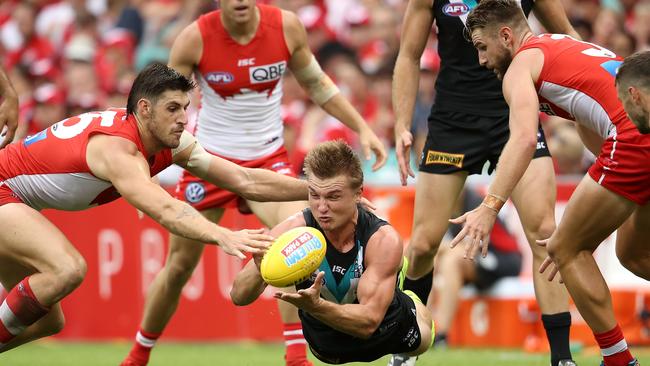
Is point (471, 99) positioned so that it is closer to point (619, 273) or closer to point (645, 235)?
point (645, 235)

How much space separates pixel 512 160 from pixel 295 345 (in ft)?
7.65

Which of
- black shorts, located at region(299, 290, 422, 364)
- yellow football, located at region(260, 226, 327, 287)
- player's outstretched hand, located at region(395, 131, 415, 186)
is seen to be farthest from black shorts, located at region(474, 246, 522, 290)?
yellow football, located at region(260, 226, 327, 287)

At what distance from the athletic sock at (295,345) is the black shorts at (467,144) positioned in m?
1.46

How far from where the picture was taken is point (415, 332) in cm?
718

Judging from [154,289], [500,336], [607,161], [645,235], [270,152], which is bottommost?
[500,336]

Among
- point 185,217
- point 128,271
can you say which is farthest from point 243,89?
point 128,271

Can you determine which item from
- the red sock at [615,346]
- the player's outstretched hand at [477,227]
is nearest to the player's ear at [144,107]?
the player's outstretched hand at [477,227]

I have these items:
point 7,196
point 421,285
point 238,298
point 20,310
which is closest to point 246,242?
point 238,298

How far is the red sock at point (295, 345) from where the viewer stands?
813cm

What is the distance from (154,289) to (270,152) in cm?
135

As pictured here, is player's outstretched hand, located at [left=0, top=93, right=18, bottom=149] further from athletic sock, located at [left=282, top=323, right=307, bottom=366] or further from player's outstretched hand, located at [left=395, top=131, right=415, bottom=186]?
player's outstretched hand, located at [left=395, top=131, right=415, bottom=186]

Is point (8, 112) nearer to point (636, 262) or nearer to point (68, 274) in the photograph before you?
point (68, 274)

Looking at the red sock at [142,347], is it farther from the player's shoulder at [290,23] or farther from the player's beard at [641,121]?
the player's beard at [641,121]

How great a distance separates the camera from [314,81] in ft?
29.6
